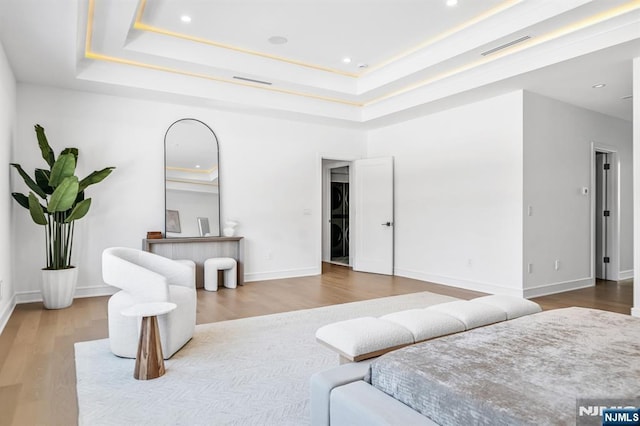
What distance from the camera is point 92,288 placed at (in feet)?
16.7

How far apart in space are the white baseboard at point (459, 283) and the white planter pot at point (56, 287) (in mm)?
4693

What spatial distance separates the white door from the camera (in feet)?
22.3

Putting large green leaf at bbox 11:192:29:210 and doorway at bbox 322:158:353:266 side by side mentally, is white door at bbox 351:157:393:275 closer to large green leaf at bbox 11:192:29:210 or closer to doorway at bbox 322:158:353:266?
doorway at bbox 322:158:353:266

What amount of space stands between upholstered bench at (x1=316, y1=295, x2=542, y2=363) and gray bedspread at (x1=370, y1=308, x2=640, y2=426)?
0.63 feet

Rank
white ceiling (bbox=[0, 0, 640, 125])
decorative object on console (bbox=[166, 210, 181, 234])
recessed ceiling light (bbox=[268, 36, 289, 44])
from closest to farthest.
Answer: white ceiling (bbox=[0, 0, 640, 125])
recessed ceiling light (bbox=[268, 36, 289, 44])
decorative object on console (bbox=[166, 210, 181, 234])

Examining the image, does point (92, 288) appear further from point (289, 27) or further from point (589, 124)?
point (589, 124)

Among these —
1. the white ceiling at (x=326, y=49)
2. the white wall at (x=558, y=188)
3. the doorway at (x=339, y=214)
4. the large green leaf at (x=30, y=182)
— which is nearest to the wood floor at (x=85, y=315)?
the white wall at (x=558, y=188)

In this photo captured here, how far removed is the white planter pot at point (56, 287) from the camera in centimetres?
435

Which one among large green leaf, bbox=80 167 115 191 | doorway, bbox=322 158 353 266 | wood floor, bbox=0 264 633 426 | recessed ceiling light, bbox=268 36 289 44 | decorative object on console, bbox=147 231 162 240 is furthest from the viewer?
doorway, bbox=322 158 353 266

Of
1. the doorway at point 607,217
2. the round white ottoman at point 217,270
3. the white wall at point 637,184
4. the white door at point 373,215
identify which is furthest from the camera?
the white door at point 373,215

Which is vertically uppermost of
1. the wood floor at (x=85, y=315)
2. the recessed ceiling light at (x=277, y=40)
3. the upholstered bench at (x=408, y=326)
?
the recessed ceiling light at (x=277, y=40)

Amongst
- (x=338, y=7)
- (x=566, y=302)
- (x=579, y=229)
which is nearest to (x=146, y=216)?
(x=338, y=7)

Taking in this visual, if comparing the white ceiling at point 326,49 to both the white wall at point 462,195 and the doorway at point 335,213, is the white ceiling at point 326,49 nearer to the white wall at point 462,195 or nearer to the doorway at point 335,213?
the white wall at point 462,195

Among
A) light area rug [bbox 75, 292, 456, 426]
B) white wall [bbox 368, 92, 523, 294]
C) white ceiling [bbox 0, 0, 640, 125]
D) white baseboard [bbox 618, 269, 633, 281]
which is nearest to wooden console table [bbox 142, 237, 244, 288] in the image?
white ceiling [bbox 0, 0, 640, 125]
